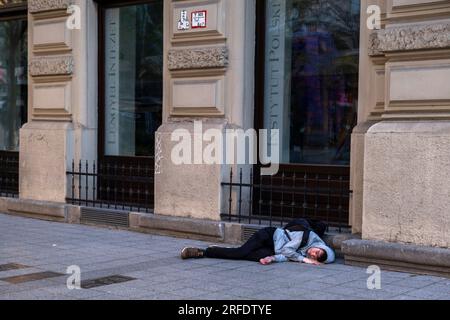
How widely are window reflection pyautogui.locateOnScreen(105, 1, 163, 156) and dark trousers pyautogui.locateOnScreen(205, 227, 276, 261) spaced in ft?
10.6

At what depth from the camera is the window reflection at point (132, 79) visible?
1049cm

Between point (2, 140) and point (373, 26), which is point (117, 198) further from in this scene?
point (373, 26)

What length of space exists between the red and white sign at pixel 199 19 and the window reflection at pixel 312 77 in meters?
0.91

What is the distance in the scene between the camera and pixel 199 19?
356 inches

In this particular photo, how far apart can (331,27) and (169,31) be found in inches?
92.2

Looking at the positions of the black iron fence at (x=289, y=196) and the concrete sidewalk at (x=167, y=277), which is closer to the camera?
the concrete sidewalk at (x=167, y=277)

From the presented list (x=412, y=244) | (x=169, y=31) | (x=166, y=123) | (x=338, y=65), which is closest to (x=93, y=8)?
(x=169, y=31)

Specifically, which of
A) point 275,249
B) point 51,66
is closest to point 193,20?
point 51,66

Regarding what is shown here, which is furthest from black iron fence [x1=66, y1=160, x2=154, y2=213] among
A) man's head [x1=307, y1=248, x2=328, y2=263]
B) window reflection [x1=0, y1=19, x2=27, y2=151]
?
man's head [x1=307, y1=248, x2=328, y2=263]

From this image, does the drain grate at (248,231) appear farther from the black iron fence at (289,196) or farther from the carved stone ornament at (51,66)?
the carved stone ornament at (51,66)
